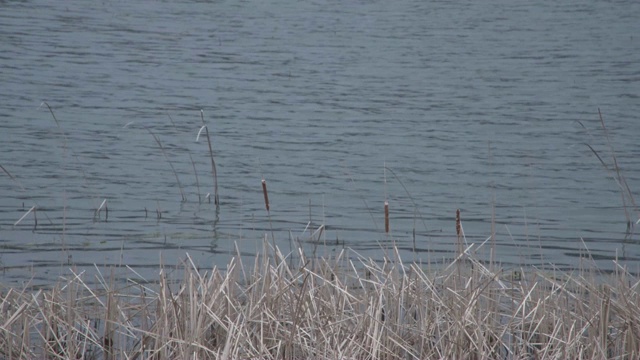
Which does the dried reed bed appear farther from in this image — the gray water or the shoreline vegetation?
the gray water

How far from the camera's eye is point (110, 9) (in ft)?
90.5

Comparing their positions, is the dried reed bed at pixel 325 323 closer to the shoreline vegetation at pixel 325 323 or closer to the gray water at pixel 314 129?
the shoreline vegetation at pixel 325 323

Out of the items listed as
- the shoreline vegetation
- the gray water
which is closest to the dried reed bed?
the shoreline vegetation

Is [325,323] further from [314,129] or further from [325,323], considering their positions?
[314,129]

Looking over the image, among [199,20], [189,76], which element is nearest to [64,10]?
[199,20]

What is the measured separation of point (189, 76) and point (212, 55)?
2.37m

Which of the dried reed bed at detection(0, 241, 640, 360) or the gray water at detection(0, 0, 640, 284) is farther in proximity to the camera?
the gray water at detection(0, 0, 640, 284)

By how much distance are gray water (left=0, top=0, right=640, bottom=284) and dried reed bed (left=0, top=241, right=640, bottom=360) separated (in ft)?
1.57

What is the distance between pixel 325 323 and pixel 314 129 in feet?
34.1

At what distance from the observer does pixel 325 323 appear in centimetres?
609

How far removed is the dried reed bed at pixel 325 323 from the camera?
584cm

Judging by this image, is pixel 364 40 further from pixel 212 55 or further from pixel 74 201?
pixel 74 201

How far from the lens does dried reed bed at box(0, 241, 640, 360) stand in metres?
5.84

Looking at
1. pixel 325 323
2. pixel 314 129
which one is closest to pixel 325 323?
pixel 325 323
